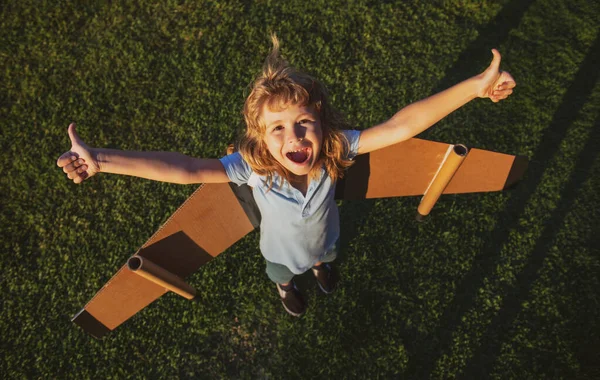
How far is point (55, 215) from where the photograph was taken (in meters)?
4.32

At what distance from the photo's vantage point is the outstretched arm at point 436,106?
2285 mm

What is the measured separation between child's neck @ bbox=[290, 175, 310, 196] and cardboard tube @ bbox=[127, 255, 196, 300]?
Answer: 1.01 m

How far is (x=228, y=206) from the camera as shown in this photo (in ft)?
8.93

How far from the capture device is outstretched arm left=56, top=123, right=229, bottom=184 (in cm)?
212

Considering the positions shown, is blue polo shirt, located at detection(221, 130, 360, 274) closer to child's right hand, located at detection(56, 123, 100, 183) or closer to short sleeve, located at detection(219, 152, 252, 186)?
short sleeve, located at detection(219, 152, 252, 186)

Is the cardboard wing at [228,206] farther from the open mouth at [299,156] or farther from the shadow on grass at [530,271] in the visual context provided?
the shadow on grass at [530,271]

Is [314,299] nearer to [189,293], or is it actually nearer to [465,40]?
[189,293]

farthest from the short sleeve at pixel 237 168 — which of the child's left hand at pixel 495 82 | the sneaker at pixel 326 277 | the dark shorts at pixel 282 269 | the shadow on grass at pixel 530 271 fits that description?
the shadow on grass at pixel 530 271

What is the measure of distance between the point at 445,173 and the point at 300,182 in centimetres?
98

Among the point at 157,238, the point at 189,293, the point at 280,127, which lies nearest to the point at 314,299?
the point at 189,293

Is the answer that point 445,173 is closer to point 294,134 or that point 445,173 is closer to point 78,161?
point 294,134

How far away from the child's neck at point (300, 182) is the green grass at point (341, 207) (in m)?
1.57

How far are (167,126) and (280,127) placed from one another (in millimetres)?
2741

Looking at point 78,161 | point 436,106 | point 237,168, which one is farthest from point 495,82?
point 78,161
